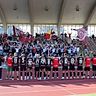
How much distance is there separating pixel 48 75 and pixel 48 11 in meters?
16.6

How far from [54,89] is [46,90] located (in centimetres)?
48

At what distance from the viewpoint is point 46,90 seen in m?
12.9

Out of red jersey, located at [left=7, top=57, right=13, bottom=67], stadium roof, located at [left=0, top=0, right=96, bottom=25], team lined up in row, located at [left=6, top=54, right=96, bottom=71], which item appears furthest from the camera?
stadium roof, located at [left=0, top=0, right=96, bottom=25]

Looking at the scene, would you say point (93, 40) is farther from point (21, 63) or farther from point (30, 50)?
point (21, 63)

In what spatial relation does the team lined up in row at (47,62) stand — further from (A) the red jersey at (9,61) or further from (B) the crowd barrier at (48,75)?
(B) the crowd barrier at (48,75)

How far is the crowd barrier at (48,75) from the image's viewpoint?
52.7 ft

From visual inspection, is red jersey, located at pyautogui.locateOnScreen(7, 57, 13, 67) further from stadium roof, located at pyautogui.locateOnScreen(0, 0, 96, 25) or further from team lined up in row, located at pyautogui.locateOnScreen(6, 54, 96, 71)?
stadium roof, located at pyautogui.locateOnScreen(0, 0, 96, 25)

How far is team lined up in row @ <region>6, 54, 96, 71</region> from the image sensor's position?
16.7m

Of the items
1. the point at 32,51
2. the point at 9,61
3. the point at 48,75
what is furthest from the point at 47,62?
the point at 32,51

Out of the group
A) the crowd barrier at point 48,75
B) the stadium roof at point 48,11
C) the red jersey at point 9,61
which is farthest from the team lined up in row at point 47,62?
the stadium roof at point 48,11

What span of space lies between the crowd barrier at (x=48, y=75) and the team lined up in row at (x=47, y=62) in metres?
0.34

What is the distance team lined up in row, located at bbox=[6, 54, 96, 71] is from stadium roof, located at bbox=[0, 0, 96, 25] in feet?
41.9

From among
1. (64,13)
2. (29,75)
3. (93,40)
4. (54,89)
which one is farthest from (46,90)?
(64,13)

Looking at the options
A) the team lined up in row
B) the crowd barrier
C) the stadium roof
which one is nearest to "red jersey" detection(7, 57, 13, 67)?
the team lined up in row
